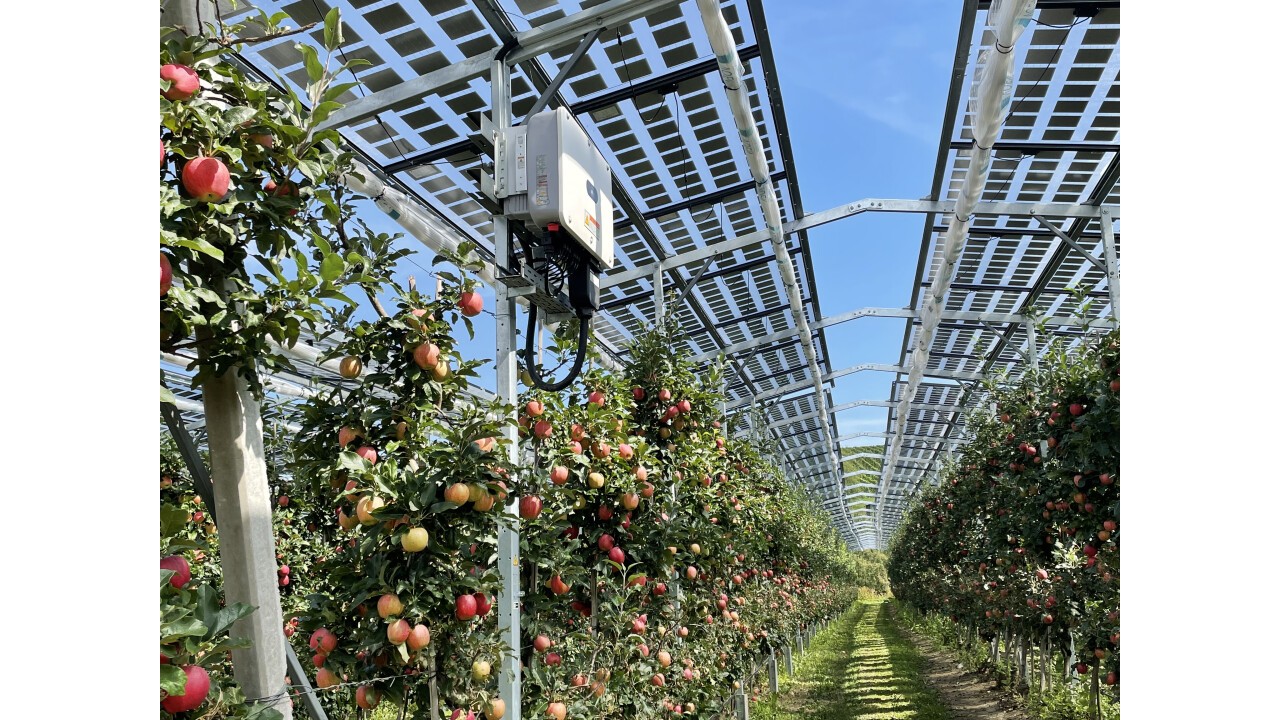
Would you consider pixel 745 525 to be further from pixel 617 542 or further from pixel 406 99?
pixel 406 99

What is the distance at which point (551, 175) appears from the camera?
11.7 feet

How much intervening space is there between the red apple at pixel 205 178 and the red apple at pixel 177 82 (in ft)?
0.37

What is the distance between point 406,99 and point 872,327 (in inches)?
471

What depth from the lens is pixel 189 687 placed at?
3.77 feet

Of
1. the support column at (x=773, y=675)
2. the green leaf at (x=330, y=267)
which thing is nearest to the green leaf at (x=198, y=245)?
the green leaf at (x=330, y=267)

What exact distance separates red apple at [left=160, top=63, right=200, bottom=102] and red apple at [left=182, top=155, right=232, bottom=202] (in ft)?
0.37

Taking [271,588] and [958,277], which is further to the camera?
[958,277]

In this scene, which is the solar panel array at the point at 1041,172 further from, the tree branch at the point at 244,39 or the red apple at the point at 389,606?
the tree branch at the point at 244,39

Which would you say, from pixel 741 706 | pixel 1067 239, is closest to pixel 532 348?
pixel 741 706

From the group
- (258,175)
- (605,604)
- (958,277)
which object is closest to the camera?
(258,175)

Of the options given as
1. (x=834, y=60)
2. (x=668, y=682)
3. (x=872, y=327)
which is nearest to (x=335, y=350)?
(x=668, y=682)

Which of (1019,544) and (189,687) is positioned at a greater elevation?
(189,687)

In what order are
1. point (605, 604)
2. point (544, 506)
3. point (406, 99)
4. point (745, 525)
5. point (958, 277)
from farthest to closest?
point (958, 277) → point (745, 525) → point (406, 99) → point (605, 604) → point (544, 506)

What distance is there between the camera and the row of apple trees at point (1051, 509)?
196 inches
